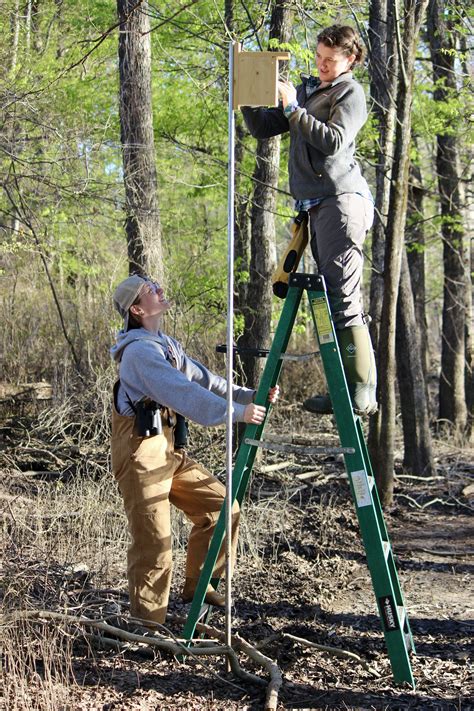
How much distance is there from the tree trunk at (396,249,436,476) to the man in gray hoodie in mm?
4710

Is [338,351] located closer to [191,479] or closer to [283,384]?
[191,479]

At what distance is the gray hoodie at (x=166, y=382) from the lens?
442 cm

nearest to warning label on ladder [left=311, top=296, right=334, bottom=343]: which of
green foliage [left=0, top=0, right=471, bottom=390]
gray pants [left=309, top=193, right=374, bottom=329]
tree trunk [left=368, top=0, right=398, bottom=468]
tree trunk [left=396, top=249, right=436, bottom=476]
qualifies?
gray pants [left=309, top=193, right=374, bottom=329]

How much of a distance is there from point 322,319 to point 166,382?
2.72ft

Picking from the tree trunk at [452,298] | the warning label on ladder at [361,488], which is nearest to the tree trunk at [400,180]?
the warning label on ladder at [361,488]

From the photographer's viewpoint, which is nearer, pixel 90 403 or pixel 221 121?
pixel 90 403

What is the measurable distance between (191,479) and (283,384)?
8.66 metres

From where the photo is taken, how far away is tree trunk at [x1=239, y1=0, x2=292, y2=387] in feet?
29.6

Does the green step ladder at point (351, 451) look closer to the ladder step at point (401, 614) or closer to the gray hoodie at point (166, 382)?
the ladder step at point (401, 614)

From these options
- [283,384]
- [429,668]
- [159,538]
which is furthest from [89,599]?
[283,384]

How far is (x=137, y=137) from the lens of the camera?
32.0ft

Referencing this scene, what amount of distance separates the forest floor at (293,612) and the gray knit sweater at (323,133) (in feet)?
7.70

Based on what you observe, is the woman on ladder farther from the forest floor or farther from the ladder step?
the forest floor

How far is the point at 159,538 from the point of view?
185 inches
